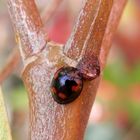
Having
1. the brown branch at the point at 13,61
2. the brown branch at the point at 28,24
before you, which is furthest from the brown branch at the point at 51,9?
the brown branch at the point at 28,24

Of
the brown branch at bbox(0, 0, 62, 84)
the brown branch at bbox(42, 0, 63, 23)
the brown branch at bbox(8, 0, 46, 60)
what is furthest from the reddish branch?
the brown branch at bbox(42, 0, 63, 23)

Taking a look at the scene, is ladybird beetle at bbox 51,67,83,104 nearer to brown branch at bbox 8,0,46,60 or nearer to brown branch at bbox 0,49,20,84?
brown branch at bbox 8,0,46,60

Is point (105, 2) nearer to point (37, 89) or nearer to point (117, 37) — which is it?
point (37, 89)

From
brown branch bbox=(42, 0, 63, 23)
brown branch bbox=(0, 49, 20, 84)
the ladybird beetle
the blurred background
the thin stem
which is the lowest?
the blurred background

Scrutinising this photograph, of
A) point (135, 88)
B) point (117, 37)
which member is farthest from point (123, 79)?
point (117, 37)

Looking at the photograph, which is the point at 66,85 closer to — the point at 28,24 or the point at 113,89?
the point at 28,24

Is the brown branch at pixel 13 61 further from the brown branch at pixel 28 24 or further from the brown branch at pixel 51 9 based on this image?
the brown branch at pixel 28 24
